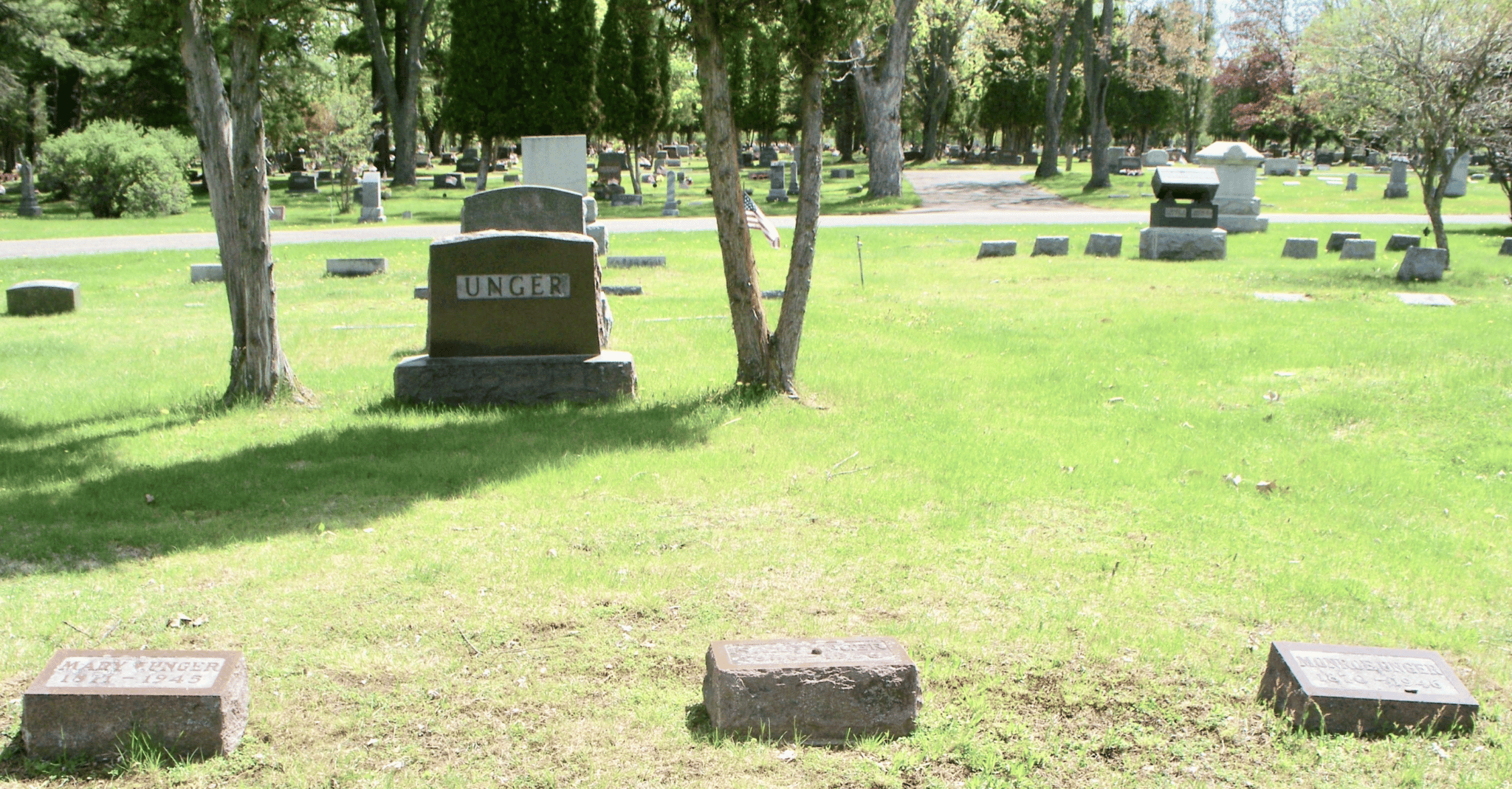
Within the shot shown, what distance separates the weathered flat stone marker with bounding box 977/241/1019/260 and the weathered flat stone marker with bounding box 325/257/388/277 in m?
9.72

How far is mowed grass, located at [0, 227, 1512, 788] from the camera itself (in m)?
3.90

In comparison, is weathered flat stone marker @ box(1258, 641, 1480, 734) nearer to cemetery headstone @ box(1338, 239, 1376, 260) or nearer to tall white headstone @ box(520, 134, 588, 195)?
cemetery headstone @ box(1338, 239, 1376, 260)

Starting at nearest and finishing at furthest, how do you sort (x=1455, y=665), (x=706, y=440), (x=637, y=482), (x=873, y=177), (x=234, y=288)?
(x=1455, y=665) → (x=637, y=482) → (x=706, y=440) → (x=234, y=288) → (x=873, y=177)

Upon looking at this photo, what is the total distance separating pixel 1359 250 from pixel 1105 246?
3930 millimetres

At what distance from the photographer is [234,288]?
829cm

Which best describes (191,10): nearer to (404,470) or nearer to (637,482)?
(404,470)

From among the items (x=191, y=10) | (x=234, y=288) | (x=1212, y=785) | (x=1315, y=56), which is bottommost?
(x=1212, y=785)

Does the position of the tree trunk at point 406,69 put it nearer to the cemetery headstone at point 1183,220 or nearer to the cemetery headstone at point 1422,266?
the cemetery headstone at point 1183,220

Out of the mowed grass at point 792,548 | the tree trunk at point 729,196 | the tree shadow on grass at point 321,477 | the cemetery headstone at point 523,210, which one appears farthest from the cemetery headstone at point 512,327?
the cemetery headstone at point 523,210

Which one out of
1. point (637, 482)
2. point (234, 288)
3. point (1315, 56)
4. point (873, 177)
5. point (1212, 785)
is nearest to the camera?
point (1212, 785)

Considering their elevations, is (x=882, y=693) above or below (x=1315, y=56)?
below

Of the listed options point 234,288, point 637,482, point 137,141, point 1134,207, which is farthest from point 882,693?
point 137,141

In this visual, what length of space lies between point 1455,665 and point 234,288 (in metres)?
7.99

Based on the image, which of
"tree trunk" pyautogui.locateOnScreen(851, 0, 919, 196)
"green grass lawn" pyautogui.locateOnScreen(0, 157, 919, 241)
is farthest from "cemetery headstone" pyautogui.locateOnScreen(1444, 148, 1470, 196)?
"tree trunk" pyautogui.locateOnScreen(851, 0, 919, 196)
